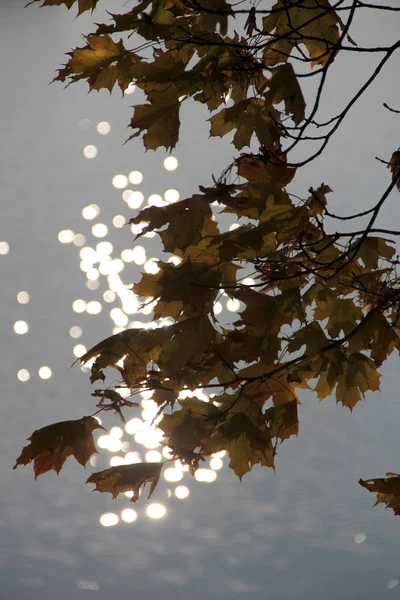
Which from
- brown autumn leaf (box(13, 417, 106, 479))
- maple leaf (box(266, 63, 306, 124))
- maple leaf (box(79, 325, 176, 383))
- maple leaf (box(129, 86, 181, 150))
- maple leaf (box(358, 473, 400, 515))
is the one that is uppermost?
maple leaf (box(129, 86, 181, 150))

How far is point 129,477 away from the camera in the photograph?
2.67ft

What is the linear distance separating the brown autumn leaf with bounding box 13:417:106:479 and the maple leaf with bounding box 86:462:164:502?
3 cm

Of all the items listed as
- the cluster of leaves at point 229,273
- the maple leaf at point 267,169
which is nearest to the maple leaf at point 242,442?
the cluster of leaves at point 229,273

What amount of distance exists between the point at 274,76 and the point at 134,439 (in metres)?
2.15

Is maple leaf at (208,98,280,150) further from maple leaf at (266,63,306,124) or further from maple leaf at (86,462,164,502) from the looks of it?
maple leaf at (86,462,164,502)

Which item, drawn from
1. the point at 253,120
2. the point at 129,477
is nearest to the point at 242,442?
the point at 129,477

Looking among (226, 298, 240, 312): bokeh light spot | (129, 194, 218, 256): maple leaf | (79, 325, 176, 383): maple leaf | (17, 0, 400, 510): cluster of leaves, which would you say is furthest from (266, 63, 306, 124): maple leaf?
(226, 298, 240, 312): bokeh light spot

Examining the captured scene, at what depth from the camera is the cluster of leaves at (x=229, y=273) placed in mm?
730

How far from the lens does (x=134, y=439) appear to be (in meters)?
2.68

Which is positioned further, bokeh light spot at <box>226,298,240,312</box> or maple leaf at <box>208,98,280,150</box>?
bokeh light spot at <box>226,298,240,312</box>

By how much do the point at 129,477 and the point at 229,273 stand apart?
0.28 m

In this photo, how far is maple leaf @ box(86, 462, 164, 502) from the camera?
0.81 m

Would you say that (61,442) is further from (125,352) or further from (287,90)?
(287,90)

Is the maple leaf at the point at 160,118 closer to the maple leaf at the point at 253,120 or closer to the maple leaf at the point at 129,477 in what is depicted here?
the maple leaf at the point at 253,120
